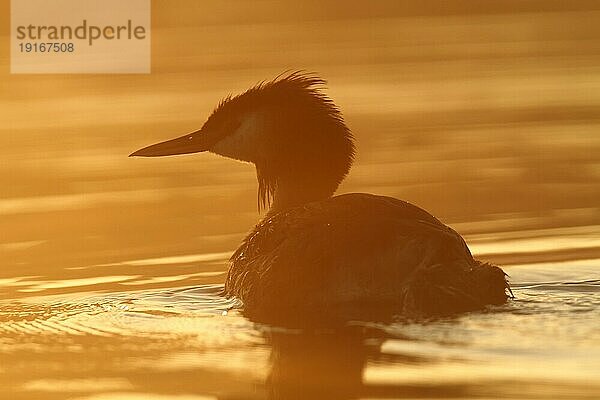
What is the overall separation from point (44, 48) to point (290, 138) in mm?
4946

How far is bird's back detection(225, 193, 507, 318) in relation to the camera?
31.5 feet

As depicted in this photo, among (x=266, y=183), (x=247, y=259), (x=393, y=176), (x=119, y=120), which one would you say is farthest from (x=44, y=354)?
(x=119, y=120)

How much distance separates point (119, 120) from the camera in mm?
14258

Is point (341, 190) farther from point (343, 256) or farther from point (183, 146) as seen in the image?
point (343, 256)

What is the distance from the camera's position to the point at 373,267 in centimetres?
964

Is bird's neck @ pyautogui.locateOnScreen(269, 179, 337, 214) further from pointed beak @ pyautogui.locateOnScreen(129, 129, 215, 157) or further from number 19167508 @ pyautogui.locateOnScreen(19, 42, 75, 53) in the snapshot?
number 19167508 @ pyautogui.locateOnScreen(19, 42, 75, 53)

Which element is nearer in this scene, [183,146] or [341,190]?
[183,146]

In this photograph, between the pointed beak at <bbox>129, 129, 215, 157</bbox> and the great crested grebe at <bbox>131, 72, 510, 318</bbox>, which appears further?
the pointed beak at <bbox>129, 129, 215, 157</bbox>

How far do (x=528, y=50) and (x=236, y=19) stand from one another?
261cm

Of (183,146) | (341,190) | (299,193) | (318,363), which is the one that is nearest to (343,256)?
(318,363)

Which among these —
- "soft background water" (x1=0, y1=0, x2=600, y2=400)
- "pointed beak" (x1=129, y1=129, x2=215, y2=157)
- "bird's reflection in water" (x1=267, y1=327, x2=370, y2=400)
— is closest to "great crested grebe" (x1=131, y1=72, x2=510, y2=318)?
"soft background water" (x1=0, y1=0, x2=600, y2=400)

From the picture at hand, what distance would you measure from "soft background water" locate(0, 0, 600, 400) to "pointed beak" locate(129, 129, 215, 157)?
0.46 metres

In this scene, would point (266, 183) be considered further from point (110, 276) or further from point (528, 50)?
point (528, 50)

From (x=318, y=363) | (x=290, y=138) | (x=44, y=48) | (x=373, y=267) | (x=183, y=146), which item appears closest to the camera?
(x=318, y=363)
